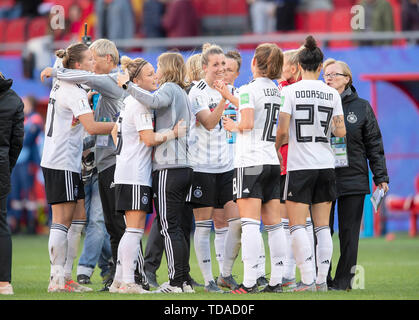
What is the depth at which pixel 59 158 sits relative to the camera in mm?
7457

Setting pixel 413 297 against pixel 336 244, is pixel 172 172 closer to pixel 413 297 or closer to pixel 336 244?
pixel 413 297

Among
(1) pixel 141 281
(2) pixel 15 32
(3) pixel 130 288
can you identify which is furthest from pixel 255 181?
(2) pixel 15 32

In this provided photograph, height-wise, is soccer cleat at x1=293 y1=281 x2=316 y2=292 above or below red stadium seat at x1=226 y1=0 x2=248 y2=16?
below

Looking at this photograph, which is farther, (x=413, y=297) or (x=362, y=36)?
(x=362, y=36)

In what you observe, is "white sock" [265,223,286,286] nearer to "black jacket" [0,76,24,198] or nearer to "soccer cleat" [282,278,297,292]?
"soccer cleat" [282,278,297,292]

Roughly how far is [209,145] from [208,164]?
0.62ft

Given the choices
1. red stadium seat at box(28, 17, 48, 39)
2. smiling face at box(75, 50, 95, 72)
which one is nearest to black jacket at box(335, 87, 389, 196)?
smiling face at box(75, 50, 95, 72)

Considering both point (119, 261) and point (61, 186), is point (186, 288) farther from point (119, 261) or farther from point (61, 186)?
point (61, 186)

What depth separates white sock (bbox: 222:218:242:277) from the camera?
8.00m

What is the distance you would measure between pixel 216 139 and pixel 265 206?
1098 millimetres

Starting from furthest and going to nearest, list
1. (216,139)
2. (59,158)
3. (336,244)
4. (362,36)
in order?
(362,36) < (336,244) < (216,139) < (59,158)

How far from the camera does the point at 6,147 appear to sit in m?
7.10

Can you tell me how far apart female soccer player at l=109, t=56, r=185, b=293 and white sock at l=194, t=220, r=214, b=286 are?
0.74 m
